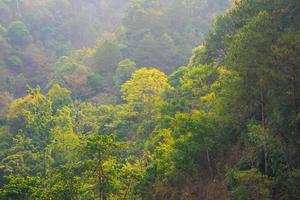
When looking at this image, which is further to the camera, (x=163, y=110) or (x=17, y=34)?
(x=17, y=34)

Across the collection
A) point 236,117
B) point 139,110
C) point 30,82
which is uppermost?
point 30,82

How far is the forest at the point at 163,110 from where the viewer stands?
57.6ft

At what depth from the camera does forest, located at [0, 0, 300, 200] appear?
17.5m

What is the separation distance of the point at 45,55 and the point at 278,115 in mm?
51000

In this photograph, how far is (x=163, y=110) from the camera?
28859 millimetres

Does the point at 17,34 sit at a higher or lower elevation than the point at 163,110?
higher

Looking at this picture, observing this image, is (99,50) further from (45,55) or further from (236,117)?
(236,117)

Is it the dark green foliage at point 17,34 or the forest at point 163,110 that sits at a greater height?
the dark green foliage at point 17,34

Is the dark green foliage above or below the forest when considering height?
above

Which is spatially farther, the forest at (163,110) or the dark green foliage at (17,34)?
the dark green foliage at (17,34)

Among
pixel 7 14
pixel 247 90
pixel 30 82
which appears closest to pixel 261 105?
pixel 247 90

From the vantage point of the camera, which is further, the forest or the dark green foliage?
the dark green foliage

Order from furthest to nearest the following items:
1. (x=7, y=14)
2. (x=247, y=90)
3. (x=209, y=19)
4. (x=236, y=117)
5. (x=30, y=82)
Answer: (x=7, y=14)
(x=209, y=19)
(x=30, y=82)
(x=236, y=117)
(x=247, y=90)

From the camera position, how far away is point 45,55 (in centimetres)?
6425
